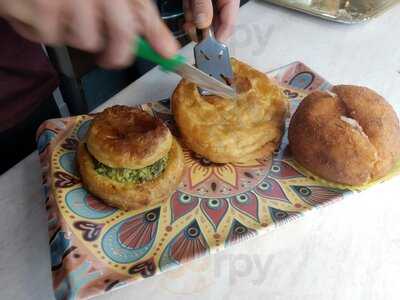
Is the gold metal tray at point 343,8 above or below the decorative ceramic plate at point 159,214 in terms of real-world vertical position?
below

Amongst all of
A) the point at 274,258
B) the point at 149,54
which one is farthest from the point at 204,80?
the point at 274,258

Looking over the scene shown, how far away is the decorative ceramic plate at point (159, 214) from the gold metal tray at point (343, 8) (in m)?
0.61

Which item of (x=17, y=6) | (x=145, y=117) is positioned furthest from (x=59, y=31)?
(x=145, y=117)

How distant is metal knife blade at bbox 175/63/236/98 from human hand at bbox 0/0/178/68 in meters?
0.13

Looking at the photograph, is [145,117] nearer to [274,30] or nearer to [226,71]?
[226,71]

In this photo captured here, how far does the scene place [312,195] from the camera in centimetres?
81

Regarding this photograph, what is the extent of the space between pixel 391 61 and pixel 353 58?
4.1 inches

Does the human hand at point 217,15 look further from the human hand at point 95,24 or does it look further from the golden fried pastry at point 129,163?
the human hand at point 95,24

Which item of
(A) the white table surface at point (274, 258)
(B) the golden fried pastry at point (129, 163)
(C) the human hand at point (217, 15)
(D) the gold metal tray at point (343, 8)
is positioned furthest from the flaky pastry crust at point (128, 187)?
(D) the gold metal tray at point (343, 8)

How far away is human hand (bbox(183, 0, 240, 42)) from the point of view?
0.90 meters

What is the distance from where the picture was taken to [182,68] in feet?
2.31

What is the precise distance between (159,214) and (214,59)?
34 centimetres

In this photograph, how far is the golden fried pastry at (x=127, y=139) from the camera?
2.48ft

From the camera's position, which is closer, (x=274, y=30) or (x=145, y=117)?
(x=145, y=117)
